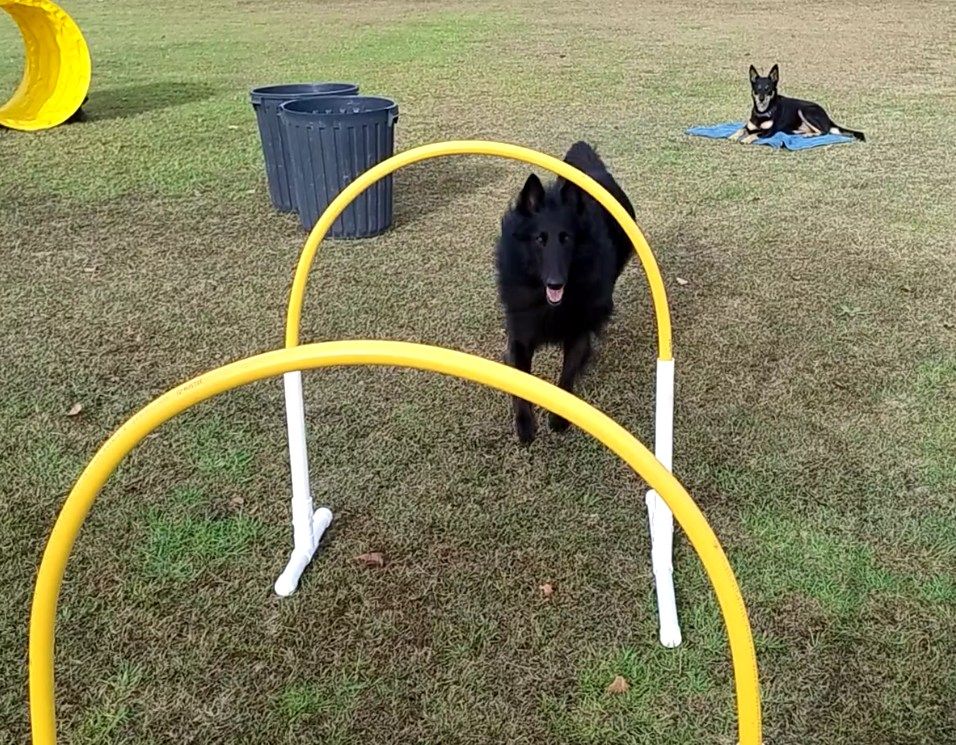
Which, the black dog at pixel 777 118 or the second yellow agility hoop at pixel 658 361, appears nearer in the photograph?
the second yellow agility hoop at pixel 658 361

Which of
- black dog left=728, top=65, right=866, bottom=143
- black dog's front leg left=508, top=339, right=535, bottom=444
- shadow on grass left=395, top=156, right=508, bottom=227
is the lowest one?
black dog's front leg left=508, top=339, right=535, bottom=444

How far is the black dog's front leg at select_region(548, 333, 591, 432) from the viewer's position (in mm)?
3658

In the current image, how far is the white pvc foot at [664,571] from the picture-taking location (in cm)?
254

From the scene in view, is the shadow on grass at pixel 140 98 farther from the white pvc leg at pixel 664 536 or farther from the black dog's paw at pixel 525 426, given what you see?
the white pvc leg at pixel 664 536

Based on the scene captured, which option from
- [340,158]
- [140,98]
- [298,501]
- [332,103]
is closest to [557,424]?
[298,501]

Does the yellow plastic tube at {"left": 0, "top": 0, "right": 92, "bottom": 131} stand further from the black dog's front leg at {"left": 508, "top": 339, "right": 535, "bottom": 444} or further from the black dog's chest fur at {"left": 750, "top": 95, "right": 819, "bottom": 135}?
the black dog's front leg at {"left": 508, "top": 339, "right": 535, "bottom": 444}

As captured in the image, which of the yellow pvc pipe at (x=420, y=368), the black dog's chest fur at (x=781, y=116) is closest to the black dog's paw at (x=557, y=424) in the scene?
the yellow pvc pipe at (x=420, y=368)

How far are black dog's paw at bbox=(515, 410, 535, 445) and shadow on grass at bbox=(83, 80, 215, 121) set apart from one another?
23.8 ft

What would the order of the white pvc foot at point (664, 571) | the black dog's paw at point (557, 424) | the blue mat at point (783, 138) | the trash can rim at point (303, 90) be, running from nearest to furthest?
the white pvc foot at point (664, 571)
the black dog's paw at point (557, 424)
the trash can rim at point (303, 90)
the blue mat at point (783, 138)

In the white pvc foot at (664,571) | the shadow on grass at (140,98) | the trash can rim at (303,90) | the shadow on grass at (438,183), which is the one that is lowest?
the white pvc foot at (664,571)

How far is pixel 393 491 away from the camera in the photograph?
10.7 ft

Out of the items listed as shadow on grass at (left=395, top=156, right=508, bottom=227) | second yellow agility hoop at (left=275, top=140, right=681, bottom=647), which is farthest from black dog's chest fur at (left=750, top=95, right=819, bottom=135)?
second yellow agility hoop at (left=275, top=140, right=681, bottom=647)

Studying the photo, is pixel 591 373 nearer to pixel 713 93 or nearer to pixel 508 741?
pixel 508 741

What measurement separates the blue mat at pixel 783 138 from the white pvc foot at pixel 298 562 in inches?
260
